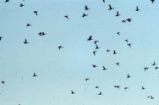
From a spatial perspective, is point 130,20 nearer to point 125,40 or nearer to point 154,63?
point 125,40

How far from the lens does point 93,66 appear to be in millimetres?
44031

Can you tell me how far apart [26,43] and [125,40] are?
312 inches

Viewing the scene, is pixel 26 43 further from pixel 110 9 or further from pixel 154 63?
pixel 154 63

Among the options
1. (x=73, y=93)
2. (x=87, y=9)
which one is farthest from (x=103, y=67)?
(x=87, y=9)

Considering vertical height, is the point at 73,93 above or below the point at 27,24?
below

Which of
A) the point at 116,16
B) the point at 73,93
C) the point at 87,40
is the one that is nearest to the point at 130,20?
the point at 116,16

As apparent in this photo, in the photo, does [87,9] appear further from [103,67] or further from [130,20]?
[103,67]

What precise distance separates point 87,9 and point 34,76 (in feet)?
28.5

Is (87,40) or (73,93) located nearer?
(87,40)

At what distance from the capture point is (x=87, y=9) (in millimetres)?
39562

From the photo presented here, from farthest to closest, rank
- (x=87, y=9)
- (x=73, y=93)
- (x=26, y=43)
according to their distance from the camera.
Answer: (x=73, y=93) < (x=26, y=43) < (x=87, y=9)

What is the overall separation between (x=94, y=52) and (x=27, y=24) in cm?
614

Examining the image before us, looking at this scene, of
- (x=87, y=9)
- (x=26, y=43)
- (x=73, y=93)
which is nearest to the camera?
(x=87, y=9)

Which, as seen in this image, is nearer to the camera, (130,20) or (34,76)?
(130,20)
